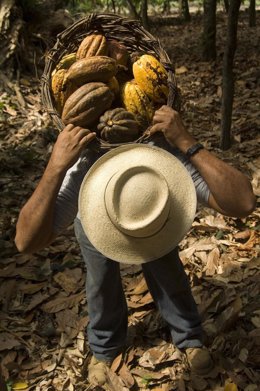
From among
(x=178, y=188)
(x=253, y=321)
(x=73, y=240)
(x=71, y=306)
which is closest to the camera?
(x=178, y=188)

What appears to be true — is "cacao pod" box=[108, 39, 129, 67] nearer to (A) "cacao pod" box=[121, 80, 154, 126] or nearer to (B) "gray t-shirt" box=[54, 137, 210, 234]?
(A) "cacao pod" box=[121, 80, 154, 126]

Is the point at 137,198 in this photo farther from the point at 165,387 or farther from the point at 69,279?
the point at 69,279

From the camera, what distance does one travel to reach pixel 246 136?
5586 mm

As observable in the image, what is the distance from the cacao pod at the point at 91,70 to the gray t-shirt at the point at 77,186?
371mm

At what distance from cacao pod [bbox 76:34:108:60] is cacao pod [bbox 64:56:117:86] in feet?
0.25

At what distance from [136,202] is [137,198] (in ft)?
0.06

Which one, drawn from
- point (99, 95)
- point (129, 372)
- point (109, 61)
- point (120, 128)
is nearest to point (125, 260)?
point (120, 128)

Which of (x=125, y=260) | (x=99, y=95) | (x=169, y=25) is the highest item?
(x=99, y=95)

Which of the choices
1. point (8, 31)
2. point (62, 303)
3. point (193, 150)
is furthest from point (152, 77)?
point (8, 31)

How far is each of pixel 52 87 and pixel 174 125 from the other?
0.62 metres

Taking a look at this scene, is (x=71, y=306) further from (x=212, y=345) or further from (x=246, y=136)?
(x=246, y=136)

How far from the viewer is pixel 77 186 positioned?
242 centimetres

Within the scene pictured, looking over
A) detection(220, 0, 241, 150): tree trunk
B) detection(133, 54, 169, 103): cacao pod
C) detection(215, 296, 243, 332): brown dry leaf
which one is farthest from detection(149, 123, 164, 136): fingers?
detection(220, 0, 241, 150): tree trunk

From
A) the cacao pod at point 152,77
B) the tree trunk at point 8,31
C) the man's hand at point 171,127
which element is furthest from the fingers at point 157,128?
the tree trunk at point 8,31
